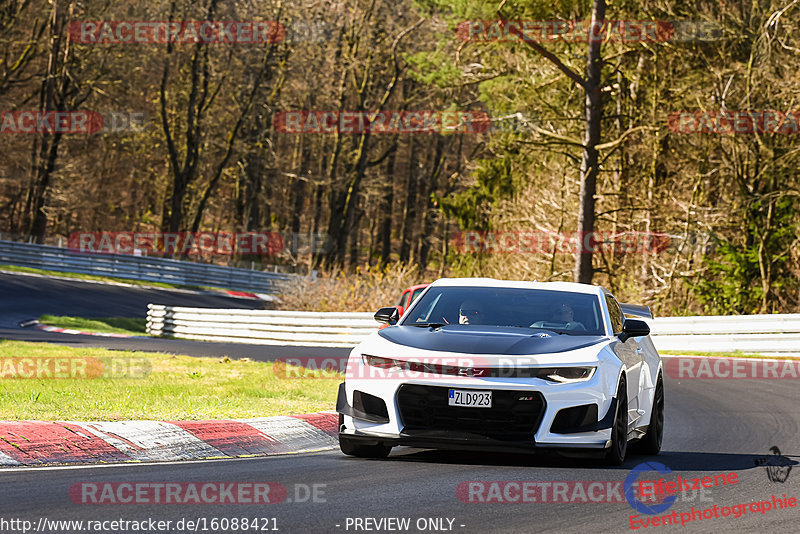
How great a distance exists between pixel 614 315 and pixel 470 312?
140cm

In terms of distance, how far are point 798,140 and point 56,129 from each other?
119 ft

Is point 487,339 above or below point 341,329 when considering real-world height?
above

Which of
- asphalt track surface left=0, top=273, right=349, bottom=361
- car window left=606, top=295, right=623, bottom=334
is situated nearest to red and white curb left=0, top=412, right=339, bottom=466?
car window left=606, top=295, right=623, bottom=334

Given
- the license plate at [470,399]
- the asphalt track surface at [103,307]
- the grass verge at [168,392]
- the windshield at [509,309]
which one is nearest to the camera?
the license plate at [470,399]

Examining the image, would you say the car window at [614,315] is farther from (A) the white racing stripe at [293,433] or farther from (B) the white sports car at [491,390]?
(A) the white racing stripe at [293,433]

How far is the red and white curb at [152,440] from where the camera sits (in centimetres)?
800

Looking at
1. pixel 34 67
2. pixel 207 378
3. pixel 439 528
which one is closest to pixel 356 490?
pixel 439 528

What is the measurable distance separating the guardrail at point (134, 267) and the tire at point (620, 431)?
34.9 meters

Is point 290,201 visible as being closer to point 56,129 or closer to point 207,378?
point 56,129

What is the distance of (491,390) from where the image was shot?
26.0 feet

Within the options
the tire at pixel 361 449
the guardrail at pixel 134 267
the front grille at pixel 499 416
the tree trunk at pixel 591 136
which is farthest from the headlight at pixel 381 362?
the guardrail at pixel 134 267

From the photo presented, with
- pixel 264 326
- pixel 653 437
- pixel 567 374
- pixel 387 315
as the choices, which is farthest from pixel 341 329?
pixel 567 374

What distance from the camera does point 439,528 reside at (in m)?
6.00

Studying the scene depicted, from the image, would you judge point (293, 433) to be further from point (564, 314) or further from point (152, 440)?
point (564, 314)
